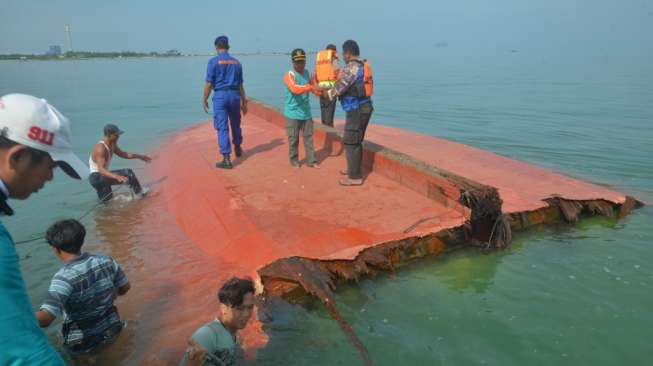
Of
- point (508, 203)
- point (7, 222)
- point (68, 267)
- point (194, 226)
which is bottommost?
point (7, 222)

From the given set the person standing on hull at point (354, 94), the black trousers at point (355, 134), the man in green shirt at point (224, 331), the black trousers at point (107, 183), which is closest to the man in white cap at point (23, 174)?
the man in green shirt at point (224, 331)

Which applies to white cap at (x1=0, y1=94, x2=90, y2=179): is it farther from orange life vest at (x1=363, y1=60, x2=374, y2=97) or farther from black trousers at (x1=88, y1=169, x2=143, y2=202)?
black trousers at (x1=88, y1=169, x2=143, y2=202)

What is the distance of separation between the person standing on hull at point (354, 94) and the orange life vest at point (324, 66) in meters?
1.45

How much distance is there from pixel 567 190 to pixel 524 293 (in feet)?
8.22

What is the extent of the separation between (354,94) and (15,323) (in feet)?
16.5

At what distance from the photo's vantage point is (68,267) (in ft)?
9.55

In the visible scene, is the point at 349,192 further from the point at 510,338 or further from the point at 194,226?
the point at 510,338

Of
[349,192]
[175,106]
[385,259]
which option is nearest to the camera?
[385,259]

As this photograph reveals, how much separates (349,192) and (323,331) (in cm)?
252

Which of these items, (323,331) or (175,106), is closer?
(323,331)

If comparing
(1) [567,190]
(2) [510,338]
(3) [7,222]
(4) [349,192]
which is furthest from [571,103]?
(3) [7,222]

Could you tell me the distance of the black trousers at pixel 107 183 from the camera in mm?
6934

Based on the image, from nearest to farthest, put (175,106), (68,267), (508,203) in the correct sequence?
1. (68,267)
2. (508,203)
3. (175,106)

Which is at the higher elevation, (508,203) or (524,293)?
(508,203)
